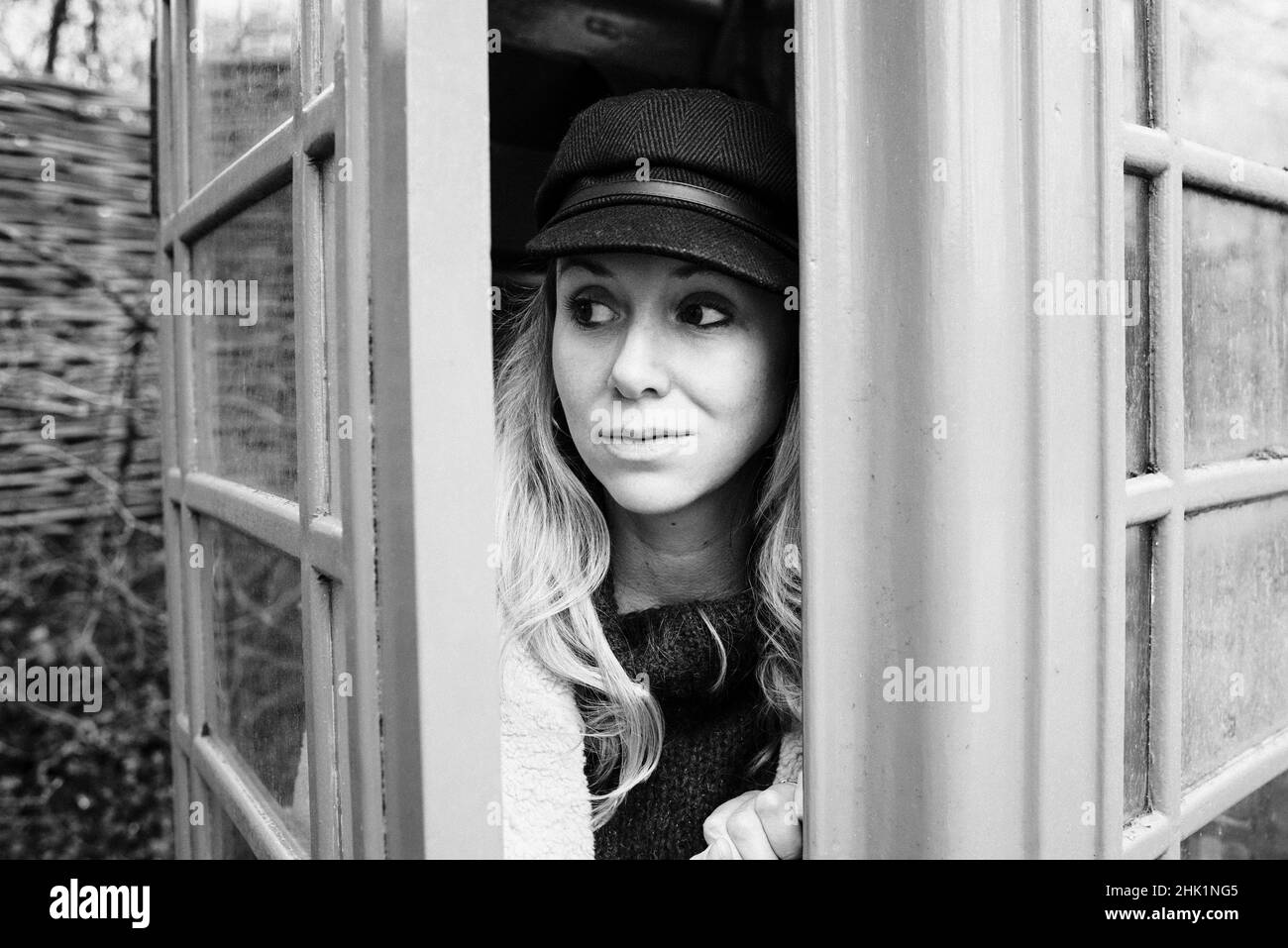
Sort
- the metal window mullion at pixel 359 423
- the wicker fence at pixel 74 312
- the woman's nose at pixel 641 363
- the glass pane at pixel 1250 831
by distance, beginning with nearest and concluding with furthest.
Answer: the metal window mullion at pixel 359 423, the woman's nose at pixel 641 363, the glass pane at pixel 1250 831, the wicker fence at pixel 74 312

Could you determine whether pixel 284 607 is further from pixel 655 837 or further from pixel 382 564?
pixel 655 837

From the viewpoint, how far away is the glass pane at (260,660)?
4.53 feet

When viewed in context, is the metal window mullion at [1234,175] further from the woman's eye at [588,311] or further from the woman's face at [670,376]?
the woman's eye at [588,311]

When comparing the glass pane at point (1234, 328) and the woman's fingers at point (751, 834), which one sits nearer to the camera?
the woman's fingers at point (751, 834)

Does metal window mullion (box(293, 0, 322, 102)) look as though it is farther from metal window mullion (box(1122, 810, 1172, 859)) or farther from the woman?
metal window mullion (box(1122, 810, 1172, 859))

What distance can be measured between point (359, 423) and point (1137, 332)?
3.02 ft

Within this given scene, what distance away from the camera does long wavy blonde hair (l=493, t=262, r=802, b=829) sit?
1430mm

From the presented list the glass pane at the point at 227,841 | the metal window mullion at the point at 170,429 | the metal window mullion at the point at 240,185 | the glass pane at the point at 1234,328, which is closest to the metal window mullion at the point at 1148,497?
the glass pane at the point at 1234,328

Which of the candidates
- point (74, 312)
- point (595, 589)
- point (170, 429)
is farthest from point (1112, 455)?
point (74, 312)

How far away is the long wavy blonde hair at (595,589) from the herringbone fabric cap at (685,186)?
0.21 meters

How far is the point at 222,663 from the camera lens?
1.89m

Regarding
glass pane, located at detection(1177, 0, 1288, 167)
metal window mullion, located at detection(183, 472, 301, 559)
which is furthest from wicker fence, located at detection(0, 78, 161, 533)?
glass pane, located at detection(1177, 0, 1288, 167)

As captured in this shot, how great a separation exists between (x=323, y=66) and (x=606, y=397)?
508mm
